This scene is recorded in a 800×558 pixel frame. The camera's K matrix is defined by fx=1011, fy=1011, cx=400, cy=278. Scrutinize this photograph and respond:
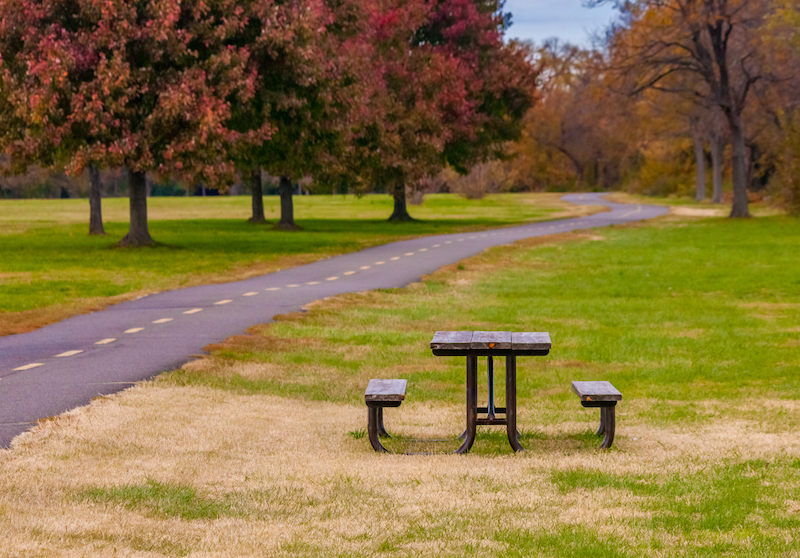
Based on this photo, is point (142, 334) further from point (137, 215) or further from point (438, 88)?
point (438, 88)

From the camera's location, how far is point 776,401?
8.52 metres

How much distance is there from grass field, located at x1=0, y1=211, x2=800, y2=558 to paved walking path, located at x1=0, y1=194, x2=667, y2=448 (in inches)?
15.7

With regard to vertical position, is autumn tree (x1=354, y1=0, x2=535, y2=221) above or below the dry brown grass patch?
above

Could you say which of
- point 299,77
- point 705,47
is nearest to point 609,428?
point 299,77

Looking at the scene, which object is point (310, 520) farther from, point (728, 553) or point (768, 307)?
point (768, 307)

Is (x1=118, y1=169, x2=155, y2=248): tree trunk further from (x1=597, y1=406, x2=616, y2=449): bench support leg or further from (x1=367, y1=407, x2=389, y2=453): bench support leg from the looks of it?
(x1=597, y1=406, x2=616, y2=449): bench support leg

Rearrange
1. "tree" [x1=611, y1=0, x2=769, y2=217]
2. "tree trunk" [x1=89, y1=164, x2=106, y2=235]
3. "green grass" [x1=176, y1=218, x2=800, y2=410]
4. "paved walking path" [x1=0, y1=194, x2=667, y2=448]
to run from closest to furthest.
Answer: "paved walking path" [x1=0, y1=194, x2=667, y2=448] → "green grass" [x1=176, y1=218, x2=800, y2=410] → "tree trunk" [x1=89, y1=164, x2=106, y2=235] → "tree" [x1=611, y1=0, x2=769, y2=217]

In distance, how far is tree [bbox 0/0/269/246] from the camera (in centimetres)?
2206

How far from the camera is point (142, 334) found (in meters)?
11.7

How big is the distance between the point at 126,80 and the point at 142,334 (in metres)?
11.6

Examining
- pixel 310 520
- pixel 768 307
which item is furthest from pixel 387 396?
pixel 768 307

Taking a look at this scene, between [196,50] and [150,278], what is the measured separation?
6985 mm

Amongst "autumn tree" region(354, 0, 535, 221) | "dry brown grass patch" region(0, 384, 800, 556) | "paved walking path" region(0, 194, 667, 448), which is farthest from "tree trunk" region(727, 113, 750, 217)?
"dry brown grass patch" region(0, 384, 800, 556)

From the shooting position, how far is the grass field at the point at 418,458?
4.86 m
